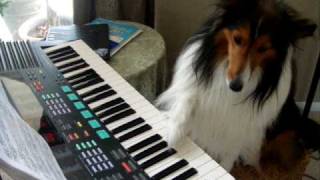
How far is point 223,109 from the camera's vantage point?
133 cm

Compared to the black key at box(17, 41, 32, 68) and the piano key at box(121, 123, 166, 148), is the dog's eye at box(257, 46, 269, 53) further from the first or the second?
the black key at box(17, 41, 32, 68)

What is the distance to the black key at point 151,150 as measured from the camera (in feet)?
2.89

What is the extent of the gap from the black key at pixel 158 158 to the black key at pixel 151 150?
0.7 inches

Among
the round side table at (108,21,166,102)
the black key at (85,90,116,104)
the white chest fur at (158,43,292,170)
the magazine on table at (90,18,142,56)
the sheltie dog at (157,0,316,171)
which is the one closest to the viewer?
the black key at (85,90,116,104)

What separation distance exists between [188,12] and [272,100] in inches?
35.1

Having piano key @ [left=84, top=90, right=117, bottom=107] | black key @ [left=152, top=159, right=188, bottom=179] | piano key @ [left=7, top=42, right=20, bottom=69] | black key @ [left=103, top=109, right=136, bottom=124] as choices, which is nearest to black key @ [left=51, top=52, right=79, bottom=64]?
piano key @ [left=7, top=42, right=20, bottom=69]

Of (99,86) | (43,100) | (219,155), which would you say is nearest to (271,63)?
(219,155)

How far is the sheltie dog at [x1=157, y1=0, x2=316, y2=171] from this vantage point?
3.77ft

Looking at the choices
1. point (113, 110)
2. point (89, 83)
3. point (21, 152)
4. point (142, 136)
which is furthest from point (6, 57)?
point (21, 152)

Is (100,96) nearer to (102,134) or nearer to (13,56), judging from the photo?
(102,134)

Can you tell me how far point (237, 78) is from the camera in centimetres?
115

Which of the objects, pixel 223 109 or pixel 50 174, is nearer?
pixel 50 174

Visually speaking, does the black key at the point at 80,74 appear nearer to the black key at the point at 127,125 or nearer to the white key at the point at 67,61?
the white key at the point at 67,61

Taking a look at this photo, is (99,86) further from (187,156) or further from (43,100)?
(187,156)
